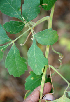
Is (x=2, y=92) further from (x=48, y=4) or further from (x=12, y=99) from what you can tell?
(x=48, y=4)

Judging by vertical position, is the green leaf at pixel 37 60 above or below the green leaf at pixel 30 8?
below

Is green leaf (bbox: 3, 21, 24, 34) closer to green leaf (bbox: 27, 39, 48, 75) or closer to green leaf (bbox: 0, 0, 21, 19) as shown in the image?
green leaf (bbox: 0, 0, 21, 19)

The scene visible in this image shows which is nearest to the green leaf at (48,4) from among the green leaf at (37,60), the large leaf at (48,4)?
the large leaf at (48,4)

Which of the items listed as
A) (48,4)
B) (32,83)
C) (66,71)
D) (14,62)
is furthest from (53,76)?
(48,4)

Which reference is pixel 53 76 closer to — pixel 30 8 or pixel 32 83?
pixel 32 83

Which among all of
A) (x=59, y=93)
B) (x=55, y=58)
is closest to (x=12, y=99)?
(x=59, y=93)

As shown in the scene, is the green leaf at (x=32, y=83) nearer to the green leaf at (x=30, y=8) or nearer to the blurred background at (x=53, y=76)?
the green leaf at (x=30, y=8)
